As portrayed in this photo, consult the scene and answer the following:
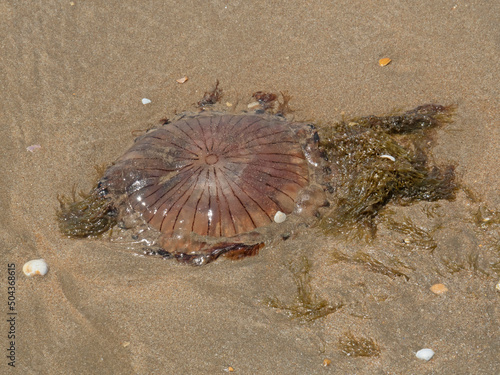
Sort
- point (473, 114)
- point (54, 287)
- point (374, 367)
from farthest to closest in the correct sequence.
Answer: point (473, 114) < point (54, 287) < point (374, 367)

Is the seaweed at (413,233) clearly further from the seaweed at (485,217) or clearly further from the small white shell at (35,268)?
the small white shell at (35,268)

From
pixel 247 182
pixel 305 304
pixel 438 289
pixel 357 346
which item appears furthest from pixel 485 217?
pixel 247 182

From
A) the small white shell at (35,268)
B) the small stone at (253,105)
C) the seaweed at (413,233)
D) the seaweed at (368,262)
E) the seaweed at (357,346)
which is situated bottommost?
the seaweed at (357,346)

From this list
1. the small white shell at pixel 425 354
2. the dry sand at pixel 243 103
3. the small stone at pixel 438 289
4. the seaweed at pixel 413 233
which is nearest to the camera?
the small white shell at pixel 425 354

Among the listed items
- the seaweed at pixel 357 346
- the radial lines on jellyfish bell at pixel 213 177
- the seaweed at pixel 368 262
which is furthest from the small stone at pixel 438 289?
the radial lines on jellyfish bell at pixel 213 177

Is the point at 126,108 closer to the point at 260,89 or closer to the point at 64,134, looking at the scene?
the point at 64,134

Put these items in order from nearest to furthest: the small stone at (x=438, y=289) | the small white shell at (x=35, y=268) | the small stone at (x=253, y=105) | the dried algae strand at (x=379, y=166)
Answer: the small stone at (x=438, y=289) < the small white shell at (x=35, y=268) < the dried algae strand at (x=379, y=166) < the small stone at (x=253, y=105)

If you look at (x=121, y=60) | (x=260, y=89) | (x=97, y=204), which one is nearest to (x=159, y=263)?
(x=97, y=204)
